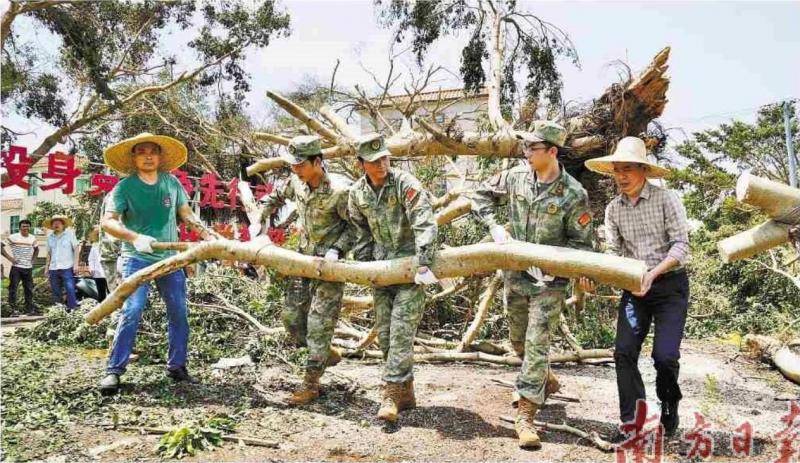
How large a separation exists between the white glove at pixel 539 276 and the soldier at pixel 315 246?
1.23 metres

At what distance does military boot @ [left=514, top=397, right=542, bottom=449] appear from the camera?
3180 millimetres

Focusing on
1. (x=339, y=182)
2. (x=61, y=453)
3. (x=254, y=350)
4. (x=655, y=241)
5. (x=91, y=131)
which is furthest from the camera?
(x=91, y=131)

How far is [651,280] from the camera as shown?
127 inches

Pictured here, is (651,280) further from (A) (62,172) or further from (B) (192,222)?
(A) (62,172)

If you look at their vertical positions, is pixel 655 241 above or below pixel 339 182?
below

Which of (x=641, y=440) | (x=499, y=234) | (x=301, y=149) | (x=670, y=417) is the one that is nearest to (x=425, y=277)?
(x=499, y=234)

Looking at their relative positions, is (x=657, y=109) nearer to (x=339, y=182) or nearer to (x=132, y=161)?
(x=339, y=182)

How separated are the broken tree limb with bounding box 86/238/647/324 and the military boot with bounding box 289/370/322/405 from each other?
0.63 meters

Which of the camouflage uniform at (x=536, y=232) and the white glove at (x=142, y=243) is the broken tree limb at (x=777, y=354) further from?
the white glove at (x=142, y=243)

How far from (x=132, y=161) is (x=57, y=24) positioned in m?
10.4

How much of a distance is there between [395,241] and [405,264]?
19 centimetres

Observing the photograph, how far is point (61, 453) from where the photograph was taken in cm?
310

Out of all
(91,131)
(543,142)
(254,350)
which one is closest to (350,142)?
(254,350)

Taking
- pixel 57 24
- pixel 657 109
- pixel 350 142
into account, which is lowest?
pixel 350 142
